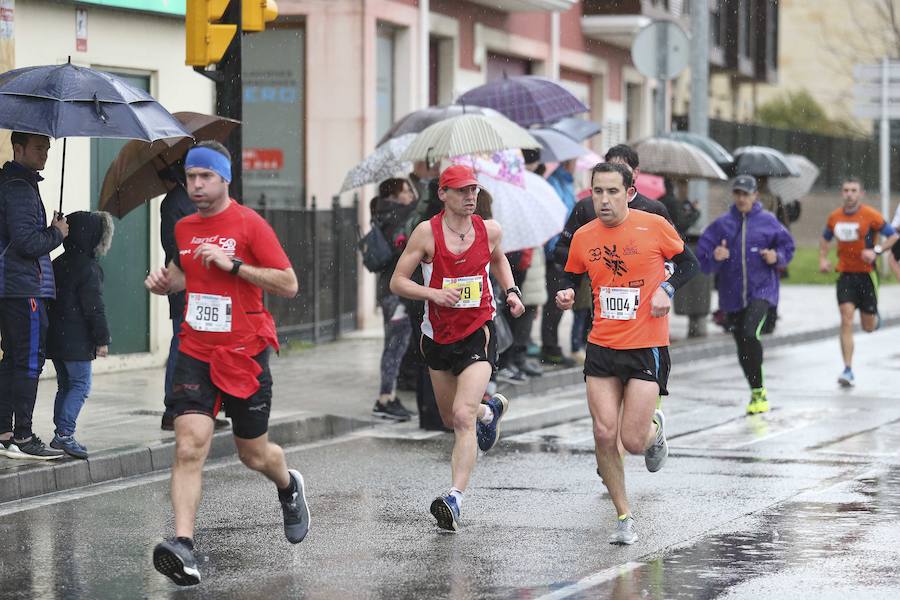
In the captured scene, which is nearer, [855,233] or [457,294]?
[457,294]

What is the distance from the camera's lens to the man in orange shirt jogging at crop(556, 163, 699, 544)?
8.51 metres

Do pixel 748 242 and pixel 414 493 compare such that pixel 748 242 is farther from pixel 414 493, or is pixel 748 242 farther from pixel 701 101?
pixel 701 101

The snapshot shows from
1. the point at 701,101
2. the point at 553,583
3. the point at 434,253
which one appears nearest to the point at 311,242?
the point at 701,101

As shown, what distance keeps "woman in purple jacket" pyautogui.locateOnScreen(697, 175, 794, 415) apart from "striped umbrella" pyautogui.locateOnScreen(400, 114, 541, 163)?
1.88 m

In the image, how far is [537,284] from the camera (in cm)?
1580

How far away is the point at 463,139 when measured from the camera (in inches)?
487

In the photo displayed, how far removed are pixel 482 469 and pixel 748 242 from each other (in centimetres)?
396

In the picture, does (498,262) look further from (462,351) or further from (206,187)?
(206,187)

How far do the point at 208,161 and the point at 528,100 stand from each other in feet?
31.8

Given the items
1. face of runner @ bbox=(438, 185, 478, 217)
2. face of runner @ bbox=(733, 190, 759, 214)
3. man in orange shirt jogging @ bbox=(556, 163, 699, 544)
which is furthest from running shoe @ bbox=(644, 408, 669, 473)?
face of runner @ bbox=(733, 190, 759, 214)

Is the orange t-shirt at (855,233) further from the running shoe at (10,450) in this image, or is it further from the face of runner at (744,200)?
the running shoe at (10,450)

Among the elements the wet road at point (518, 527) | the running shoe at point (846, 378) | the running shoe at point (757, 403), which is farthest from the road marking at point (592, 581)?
→ the running shoe at point (846, 378)

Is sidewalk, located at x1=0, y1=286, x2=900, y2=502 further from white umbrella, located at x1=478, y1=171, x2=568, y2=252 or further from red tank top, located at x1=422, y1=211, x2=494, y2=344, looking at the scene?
red tank top, located at x1=422, y1=211, x2=494, y2=344

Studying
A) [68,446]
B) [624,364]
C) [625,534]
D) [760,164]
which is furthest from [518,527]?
[760,164]
